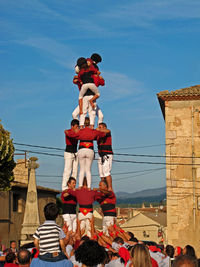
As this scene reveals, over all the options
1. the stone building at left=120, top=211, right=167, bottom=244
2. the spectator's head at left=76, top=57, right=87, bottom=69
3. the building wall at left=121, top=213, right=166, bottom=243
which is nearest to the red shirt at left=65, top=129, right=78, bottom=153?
the spectator's head at left=76, top=57, right=87, bottom=69

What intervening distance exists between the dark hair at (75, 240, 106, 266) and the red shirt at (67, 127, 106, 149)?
903 cm

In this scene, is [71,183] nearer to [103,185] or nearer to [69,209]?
[69,209]

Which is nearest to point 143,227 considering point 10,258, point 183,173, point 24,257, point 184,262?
point 183,173

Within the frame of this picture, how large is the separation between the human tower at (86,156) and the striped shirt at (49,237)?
680 cm

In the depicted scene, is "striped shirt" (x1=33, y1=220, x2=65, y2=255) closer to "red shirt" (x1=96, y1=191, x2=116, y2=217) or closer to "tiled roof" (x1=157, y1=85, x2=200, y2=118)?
"red shirt" (x1=96, y1=191, x2=116, y2=217)

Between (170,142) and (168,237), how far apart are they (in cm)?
571

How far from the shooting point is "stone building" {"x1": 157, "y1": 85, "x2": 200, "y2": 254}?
28703 mm

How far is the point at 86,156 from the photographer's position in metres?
15.0

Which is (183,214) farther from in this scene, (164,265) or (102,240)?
(164,265)

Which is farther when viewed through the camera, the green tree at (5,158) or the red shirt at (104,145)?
the green tree at (5,158)

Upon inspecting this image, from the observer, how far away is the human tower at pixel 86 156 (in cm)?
1471

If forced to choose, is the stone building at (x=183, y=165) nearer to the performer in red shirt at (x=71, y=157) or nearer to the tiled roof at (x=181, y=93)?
the tiled roof at (x=181, y=93)

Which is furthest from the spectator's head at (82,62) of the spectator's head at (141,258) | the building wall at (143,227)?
the building wall at (143,227)

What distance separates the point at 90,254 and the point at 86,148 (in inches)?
359
